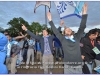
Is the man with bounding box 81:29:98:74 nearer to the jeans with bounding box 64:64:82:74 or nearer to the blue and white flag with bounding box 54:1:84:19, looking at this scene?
the jeans with bounding box 64:64:82:74

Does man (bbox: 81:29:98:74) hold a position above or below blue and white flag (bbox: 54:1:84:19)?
below

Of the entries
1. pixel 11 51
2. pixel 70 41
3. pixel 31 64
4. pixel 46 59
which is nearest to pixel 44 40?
pixel 46 59

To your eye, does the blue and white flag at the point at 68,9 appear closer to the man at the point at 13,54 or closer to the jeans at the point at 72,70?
the man at the point at 13,54

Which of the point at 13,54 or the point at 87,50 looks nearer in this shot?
the point at 87,50

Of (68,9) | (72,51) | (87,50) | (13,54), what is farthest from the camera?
(68,9)

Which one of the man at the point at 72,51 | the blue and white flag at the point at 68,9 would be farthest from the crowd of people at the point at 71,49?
the blue and white flag at the point at 68,9

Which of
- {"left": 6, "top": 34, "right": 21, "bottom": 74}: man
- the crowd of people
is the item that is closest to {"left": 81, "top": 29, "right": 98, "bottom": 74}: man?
the crowd of people

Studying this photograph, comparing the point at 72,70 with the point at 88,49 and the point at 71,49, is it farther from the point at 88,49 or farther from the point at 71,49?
the point at 88,49

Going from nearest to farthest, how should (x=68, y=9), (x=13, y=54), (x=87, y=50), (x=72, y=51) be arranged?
(x=72, y=51), (x=87, y=50), (x=13, y=54), (x=68, y=9)

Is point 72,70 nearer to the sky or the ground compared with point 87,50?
nearer to the ground

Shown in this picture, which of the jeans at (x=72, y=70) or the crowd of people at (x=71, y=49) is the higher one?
the crowd of people at (x=71, y=49)

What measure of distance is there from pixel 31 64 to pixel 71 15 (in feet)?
7.65

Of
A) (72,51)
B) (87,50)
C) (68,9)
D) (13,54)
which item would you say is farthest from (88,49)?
(68,9)

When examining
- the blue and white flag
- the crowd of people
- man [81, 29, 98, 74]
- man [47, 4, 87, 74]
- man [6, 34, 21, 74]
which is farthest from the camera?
the blue and white flag
